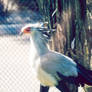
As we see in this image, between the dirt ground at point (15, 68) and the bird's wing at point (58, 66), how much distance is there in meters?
1.21

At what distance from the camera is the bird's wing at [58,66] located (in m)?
2.03

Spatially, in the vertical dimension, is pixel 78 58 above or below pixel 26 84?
above

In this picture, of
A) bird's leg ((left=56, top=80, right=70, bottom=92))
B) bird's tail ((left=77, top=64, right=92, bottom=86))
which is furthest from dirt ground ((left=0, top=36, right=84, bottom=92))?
bird's tail ((left=77, top=64, right=92, bottom=86))

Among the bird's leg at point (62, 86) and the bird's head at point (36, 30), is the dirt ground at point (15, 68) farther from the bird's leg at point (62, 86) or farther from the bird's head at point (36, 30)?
the bird's head at point (36, 30)

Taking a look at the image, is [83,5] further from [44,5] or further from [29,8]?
[29,8]

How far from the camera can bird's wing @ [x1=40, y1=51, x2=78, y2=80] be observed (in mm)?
2031

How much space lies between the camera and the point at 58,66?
6.69 ft

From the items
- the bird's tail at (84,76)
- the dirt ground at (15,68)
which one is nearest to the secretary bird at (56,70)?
the bird's tail at (84,76)

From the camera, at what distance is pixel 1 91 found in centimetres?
338

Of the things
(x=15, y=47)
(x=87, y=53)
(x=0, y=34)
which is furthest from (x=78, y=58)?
(x=0, y=34)

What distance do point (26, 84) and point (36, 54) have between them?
5.06ft

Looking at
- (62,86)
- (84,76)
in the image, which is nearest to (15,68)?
(62,86)

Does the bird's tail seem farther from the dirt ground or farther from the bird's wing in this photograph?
the dirt ground

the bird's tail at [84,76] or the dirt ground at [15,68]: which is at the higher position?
the bird's tail at [84,76]
